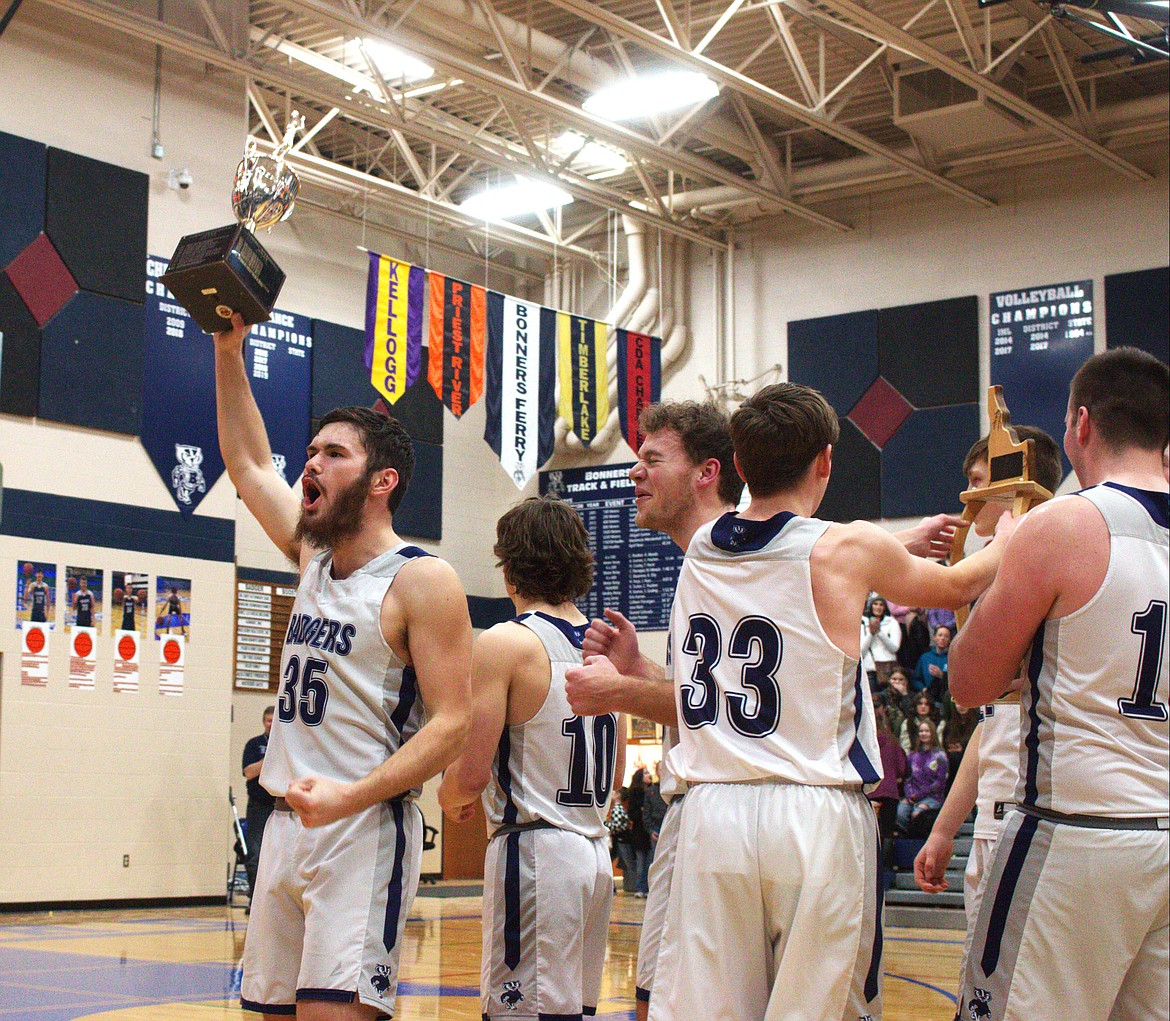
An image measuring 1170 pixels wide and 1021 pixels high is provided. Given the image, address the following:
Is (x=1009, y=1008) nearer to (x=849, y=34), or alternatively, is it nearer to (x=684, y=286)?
(x=849, y=34)

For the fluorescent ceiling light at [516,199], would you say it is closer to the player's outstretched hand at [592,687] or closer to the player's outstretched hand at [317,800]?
the player's outstretched hand at [592,687]

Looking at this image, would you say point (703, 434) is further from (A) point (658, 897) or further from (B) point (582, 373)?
(B) point (582, 373)

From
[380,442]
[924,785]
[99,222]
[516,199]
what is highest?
[516,199]

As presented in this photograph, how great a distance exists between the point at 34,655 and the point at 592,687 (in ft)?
36.3

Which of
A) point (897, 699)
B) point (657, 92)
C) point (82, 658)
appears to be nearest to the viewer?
point (82, 658)

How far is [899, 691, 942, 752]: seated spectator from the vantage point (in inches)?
545

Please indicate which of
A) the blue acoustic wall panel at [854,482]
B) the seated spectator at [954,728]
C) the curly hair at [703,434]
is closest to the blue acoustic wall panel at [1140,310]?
the blue acoustic wall panel at [854,482]

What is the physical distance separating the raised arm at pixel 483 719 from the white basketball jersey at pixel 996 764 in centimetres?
155

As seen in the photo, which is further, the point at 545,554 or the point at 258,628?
the point at 258,628

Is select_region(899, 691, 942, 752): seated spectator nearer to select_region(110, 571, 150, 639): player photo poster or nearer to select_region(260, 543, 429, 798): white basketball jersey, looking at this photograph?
select_region(110, 571, 150, 639): player photo poster

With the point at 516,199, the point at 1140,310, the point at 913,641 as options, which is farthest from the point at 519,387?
the point at 1140,310

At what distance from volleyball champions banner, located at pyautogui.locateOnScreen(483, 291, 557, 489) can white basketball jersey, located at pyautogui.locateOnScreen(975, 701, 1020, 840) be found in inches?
447

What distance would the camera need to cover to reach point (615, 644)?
334 cm

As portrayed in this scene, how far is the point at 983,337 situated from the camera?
17.4 meters
